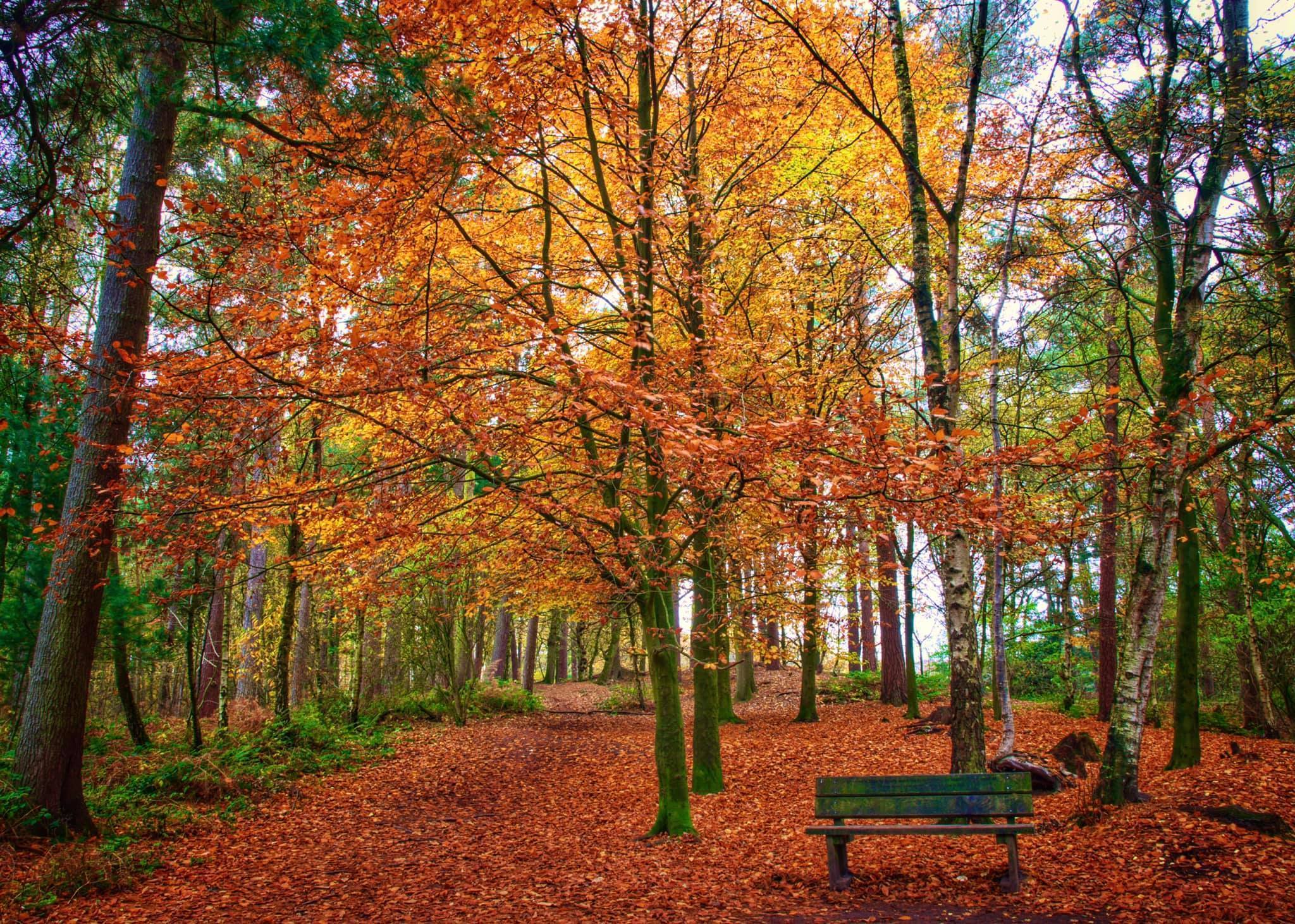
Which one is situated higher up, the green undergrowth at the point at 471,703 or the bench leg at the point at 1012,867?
the bench leg at the point at 1012,867

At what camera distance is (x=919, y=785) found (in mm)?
5457

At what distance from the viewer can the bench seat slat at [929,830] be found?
4844 mm

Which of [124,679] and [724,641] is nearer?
[124,679]

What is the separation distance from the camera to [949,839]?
649cm

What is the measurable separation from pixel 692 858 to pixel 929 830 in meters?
2.35

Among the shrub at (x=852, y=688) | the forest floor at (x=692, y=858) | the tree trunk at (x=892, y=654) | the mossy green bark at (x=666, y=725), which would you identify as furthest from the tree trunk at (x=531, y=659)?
the mossy green bark at (x=666, y=725)

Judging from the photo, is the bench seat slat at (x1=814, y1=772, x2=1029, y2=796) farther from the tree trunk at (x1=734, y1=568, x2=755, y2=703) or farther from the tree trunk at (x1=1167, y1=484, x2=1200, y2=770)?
the tree trunk at (x1=1167, y1=484, x2=1200, y2=770)

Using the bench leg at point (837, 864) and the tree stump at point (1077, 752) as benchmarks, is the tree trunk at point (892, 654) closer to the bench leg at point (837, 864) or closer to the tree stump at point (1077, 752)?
the tree stump at point (1077, 752)

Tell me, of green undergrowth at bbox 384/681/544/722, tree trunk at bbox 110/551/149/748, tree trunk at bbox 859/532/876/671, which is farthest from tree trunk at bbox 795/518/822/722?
tree trunk at bbox 110/551/149/748

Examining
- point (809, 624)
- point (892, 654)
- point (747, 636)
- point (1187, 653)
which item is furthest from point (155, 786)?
point (892, 654)

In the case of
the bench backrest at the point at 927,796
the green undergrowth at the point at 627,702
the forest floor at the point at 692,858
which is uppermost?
the bench backrest at the point at 927,796

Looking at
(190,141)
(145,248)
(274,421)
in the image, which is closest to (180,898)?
(274,421)

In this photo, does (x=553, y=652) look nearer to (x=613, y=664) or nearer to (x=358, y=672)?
(x=613, y=664)

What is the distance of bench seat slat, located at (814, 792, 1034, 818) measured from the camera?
16.4 feet
